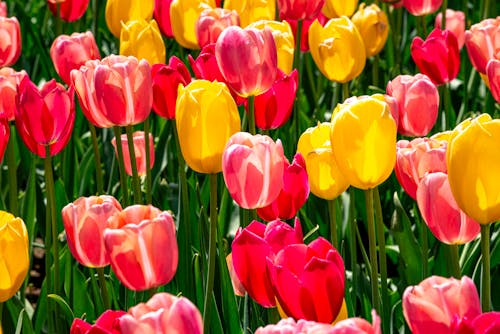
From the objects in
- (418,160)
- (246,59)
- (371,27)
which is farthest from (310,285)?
(371,27)

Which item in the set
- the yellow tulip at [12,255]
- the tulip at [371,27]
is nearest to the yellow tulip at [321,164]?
the yellow tulip at [12,255]

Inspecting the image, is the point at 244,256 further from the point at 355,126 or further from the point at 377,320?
the point at 377,320

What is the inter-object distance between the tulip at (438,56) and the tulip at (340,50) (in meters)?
0.14

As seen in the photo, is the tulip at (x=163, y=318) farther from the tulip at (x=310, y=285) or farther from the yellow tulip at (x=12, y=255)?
the yellow tulip at (x=12, y=255)

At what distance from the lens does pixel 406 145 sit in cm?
191

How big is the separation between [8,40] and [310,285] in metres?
1.51

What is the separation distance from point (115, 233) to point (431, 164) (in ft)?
1.85

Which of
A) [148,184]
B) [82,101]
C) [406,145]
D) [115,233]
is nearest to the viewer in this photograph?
[115,233]

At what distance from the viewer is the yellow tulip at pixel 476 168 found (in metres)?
1.50

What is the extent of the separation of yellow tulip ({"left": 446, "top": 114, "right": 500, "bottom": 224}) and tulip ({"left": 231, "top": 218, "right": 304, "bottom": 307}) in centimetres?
25

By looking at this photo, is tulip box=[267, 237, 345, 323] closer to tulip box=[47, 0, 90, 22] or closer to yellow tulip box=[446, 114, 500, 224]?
yellow tulip box=[446, 114, 500, 224]

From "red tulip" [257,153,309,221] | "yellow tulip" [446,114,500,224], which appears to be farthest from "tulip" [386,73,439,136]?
"yellow tulip" [446,114,500,224]

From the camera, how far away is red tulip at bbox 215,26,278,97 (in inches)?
82.0

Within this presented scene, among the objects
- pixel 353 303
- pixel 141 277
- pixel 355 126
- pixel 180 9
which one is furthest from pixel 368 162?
pixel 180 9
